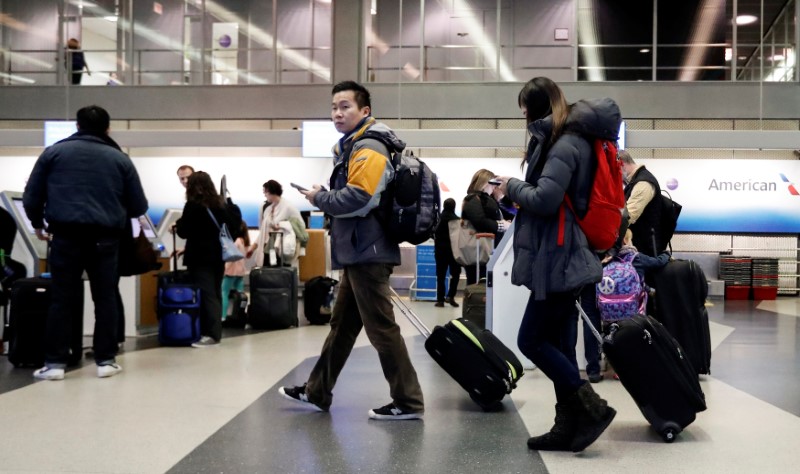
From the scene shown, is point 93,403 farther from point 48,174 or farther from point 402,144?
point 402,144

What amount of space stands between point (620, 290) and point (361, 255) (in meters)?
1.99

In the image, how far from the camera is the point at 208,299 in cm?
682

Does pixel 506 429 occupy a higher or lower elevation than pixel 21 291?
lower

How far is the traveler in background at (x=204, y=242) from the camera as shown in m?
6.74

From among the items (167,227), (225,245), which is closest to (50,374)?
(225,245)

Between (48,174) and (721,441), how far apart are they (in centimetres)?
390

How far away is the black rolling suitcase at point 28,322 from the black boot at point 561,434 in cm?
338

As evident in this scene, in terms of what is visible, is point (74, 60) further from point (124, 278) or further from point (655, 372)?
point (655, 372)

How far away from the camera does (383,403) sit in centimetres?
446

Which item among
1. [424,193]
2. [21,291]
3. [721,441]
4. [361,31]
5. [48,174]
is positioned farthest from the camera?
[361,31]

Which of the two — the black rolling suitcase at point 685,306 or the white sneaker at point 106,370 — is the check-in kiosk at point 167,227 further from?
the black rolling suitcase at point 685,306

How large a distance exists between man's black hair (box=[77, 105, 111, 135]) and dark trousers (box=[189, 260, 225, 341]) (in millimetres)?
1765

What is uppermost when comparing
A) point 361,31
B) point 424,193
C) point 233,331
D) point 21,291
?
point 361,31

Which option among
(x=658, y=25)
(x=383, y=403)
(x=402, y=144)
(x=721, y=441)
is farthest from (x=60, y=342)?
(x=658, y=25)
